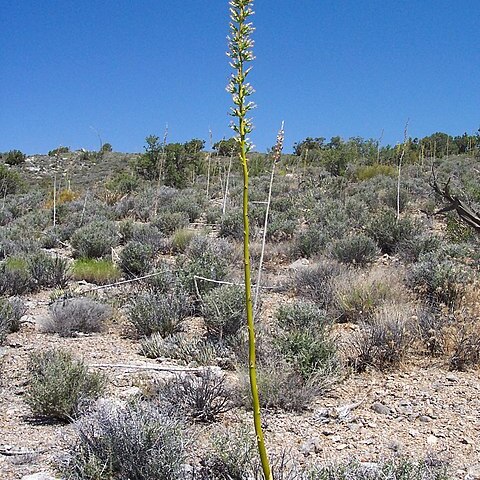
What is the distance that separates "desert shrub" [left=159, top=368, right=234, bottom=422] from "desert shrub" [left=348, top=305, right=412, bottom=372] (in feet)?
4.39

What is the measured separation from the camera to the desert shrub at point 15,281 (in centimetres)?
764

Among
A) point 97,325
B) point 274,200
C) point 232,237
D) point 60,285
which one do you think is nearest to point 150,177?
point 274,200

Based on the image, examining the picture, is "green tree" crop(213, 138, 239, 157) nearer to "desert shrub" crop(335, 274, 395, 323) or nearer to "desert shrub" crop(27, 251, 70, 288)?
"desert shrub" crop(335, 274, 395, 323)

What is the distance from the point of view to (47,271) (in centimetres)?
812

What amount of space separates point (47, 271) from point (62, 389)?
14.8 feet

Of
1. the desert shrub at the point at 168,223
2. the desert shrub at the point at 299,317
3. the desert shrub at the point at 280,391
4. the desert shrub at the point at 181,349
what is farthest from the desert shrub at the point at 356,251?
the desert shrub at the point at 168,223

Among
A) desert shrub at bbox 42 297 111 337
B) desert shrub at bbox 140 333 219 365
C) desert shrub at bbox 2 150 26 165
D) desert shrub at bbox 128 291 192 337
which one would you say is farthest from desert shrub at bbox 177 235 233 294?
desert shrub at bbox 2 150 26 165

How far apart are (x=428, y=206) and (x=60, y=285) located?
30.5 ft

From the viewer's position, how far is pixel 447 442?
11.7 ft

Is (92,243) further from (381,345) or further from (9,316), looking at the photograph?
(381,345)

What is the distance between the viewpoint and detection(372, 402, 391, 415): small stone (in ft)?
13.2

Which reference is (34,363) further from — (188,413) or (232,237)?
(232,237)

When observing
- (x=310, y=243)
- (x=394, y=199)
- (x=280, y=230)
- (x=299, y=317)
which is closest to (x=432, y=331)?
(x=299, y=317)

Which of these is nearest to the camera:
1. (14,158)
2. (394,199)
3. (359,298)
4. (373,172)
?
(359,298)
